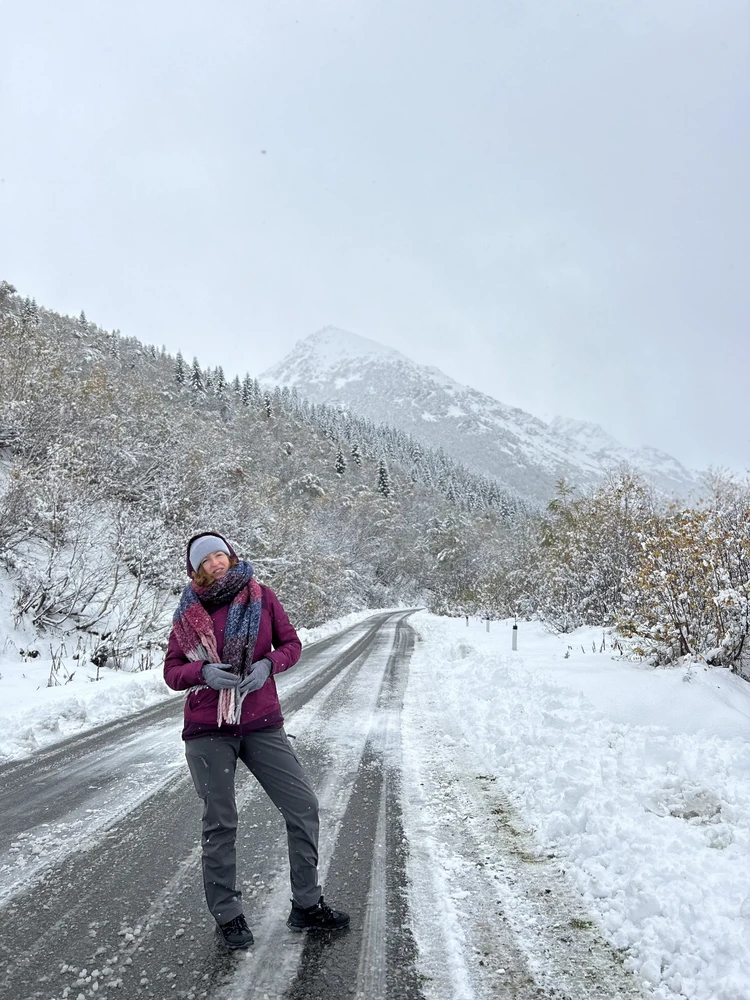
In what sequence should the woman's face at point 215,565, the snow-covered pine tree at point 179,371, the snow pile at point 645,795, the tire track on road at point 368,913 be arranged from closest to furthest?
the tire track on road at point 368,913, the snow pile at point 645,795, the woman's face at point 215,565, the snow-covered pine tree at point 179,371

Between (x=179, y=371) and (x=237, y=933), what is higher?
(x=179, y=371)

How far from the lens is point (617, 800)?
4.04 metres

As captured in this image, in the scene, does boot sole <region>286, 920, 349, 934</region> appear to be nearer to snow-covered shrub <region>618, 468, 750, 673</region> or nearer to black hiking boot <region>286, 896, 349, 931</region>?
black hiking boot <region>286, 896, 349, 931</region>

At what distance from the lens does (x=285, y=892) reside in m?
3.17

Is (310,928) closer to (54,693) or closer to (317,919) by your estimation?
(317,919)

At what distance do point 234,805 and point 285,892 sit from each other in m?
0.87

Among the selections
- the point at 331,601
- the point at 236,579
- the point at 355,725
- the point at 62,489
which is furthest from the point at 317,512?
the point at 236,579

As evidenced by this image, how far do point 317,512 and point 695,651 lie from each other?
53169mm

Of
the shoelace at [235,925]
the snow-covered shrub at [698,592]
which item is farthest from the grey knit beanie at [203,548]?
the snow-covered shrub at [698,592]

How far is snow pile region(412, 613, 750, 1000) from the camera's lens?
260cm

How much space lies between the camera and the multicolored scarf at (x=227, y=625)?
9.21 feet

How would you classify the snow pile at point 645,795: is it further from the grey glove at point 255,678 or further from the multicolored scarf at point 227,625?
the multicolored scarf at point 227,625

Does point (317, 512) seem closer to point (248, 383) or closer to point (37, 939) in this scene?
point (248, 383)

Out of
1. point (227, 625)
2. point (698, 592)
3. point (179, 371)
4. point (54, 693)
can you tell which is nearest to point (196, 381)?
point (179, 371)
